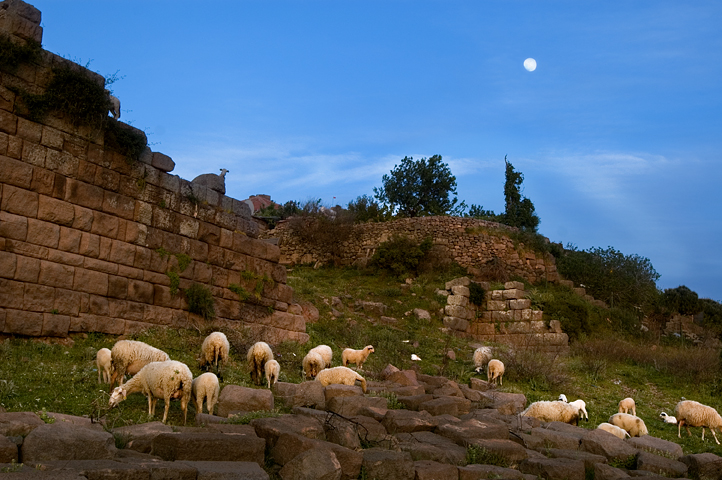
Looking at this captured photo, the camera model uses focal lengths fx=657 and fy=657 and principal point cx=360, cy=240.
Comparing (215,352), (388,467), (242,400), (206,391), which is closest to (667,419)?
(388,467)

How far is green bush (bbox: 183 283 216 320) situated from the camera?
581 inches

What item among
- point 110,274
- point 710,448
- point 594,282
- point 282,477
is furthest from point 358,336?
point 594,282

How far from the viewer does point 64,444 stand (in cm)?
609

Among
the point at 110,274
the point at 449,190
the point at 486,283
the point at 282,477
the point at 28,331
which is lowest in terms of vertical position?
the point at 282,477

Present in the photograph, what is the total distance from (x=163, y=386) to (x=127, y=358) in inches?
67.0

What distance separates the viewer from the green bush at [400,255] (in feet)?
97.5

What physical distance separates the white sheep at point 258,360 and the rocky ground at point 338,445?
1.52 metres

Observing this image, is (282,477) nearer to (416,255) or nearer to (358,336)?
(358,336)

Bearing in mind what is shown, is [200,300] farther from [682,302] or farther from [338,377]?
[682,302]

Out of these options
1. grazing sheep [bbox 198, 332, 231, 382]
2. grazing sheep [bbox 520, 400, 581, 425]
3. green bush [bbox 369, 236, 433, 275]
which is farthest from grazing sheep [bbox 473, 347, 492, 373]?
green bush [bbox 369, 236, 433, 275]

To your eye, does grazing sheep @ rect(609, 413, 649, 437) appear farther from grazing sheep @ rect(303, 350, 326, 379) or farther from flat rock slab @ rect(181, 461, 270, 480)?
flat rock slab @ rect(181, 461, 270, 480)

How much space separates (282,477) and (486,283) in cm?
2122

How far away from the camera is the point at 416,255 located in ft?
98.3

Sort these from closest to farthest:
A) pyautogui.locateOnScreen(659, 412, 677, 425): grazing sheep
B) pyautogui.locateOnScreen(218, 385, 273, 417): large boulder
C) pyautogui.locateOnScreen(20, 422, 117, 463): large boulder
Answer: pyautogui.locateOnScreen(20, 422, 117, 463): large boulder, pyautogui.locateOnScreen(218, 385, 273, 417): large boulder, pyautogui.locateOnScreen(659, 412, 677, 425): grazing sheep
